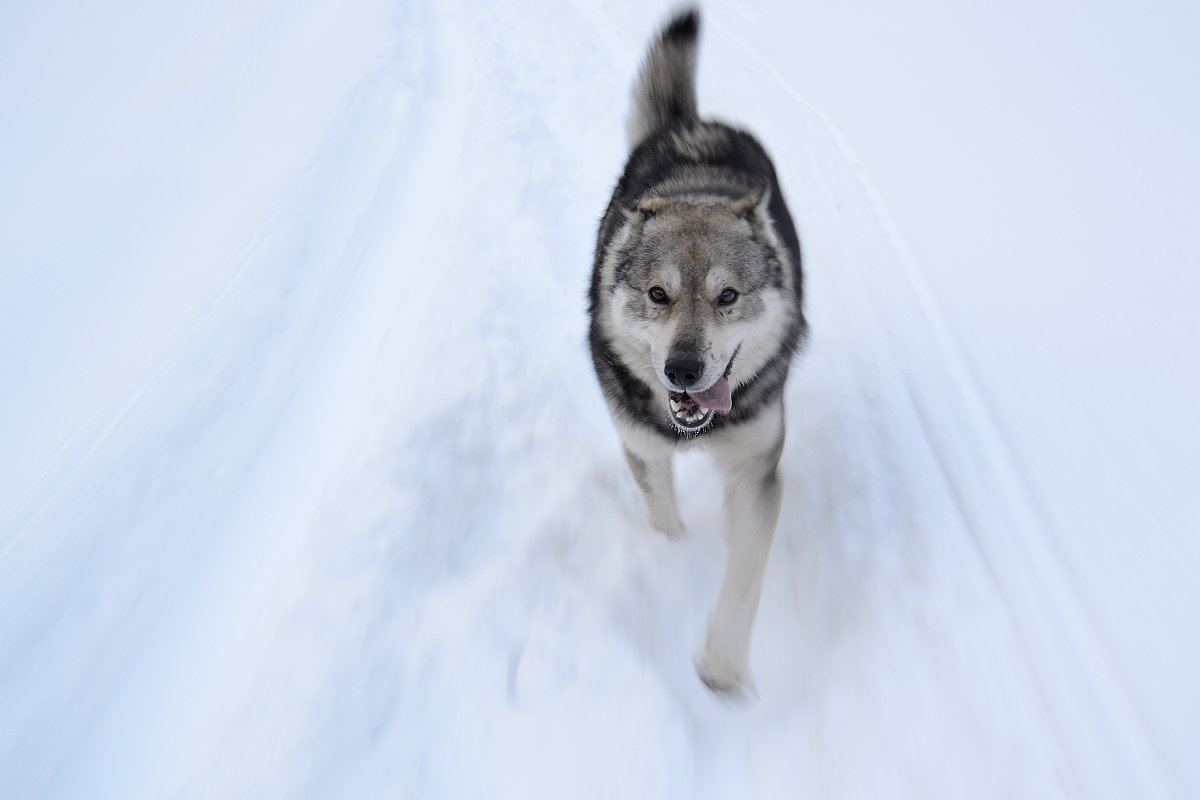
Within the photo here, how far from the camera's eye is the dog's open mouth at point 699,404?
1.91 m

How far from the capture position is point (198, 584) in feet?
6.90

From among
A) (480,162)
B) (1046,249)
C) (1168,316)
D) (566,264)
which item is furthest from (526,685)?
(480,162)

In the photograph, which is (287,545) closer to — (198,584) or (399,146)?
(198,584)

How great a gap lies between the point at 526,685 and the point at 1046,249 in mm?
2952

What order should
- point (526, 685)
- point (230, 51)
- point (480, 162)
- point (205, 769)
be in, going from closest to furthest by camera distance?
point (205, 769) < point (526, 685) < point (480, 162) < point (230, 51)

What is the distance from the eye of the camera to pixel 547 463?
252cm

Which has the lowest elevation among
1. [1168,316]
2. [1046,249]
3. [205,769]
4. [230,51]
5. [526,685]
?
[205,769]

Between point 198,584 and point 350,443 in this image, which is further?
point 350,443

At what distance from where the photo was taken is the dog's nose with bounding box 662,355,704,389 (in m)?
1.76

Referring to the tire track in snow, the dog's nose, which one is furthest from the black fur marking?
the dog's nose

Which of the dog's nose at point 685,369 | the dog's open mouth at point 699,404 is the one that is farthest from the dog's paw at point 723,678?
the dog's nose at point 685,369

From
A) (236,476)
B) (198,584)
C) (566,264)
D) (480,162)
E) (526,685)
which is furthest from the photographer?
(480,162)

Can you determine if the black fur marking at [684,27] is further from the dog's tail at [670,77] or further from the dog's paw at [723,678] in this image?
the dog's paw at [723,678]

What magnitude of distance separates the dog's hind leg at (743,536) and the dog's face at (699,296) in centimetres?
14
